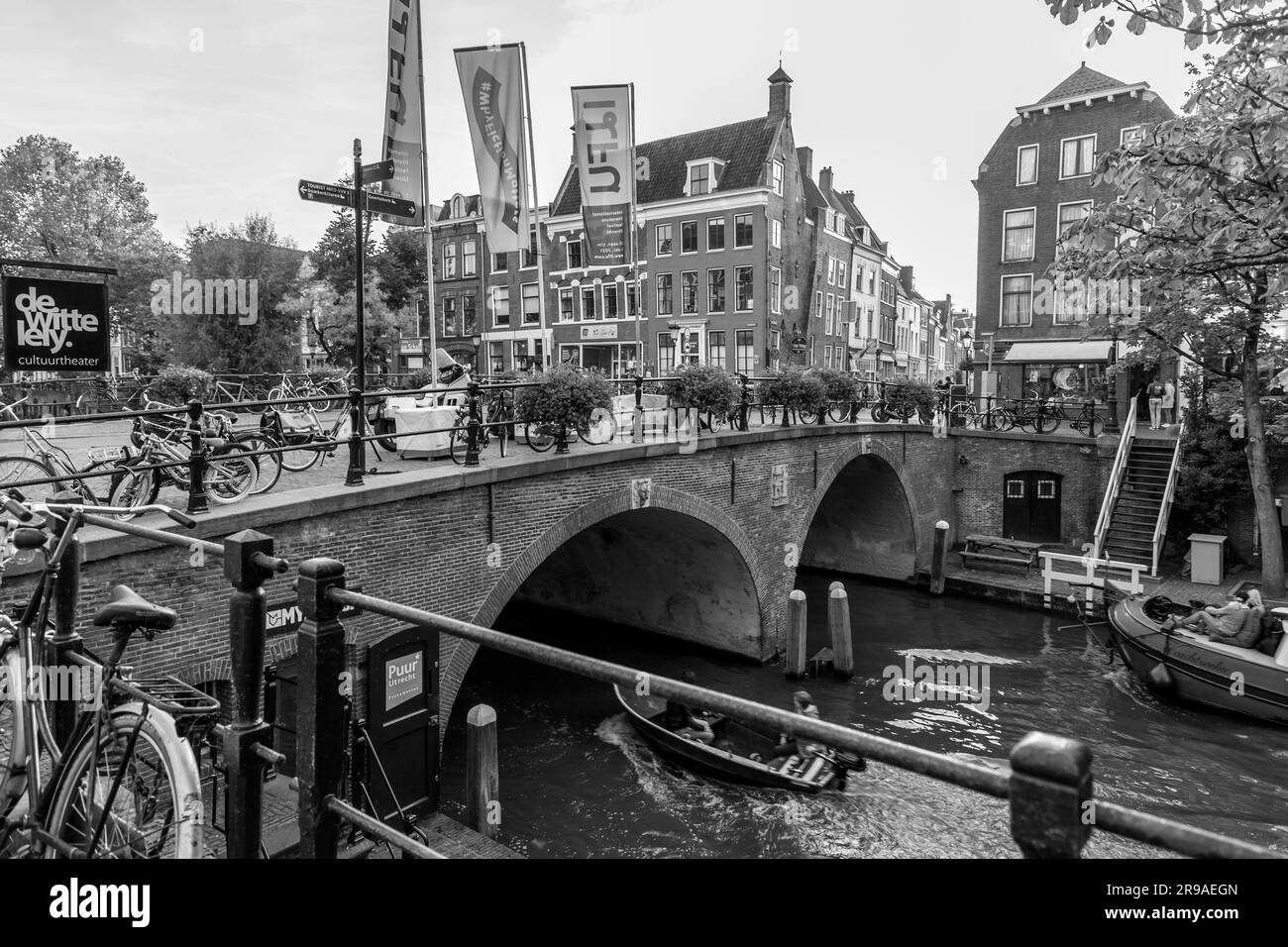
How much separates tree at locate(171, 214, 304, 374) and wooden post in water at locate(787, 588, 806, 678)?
81.6 feet

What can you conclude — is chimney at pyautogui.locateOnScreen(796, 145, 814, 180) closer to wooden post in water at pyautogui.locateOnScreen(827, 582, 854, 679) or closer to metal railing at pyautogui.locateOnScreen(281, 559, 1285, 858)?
wooden post in water at pyautogui.locateOnScreen(827, 582, 854, 679)

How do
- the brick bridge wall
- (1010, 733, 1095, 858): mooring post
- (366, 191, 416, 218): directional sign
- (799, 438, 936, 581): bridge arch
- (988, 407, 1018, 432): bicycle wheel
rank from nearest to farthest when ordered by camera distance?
(1010, 733, 1095, 858): mooring post < the brick bridge wall < (366, 191, 416, 218): directional sign < (799, 438, 936, 581): bridge arch < (988, 407, 1018, 432): bicycle wheel

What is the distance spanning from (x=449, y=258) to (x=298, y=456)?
38876 mm

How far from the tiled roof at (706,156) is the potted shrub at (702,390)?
25327 millimetres

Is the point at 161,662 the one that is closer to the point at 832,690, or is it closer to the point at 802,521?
the point at 832,690

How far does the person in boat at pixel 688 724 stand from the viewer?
1326 centimetres

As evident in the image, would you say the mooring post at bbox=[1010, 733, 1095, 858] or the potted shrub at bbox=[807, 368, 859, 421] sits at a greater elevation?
the potted shrub at bbox=[807, 368, 859, 421]

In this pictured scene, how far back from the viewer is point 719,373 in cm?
1630

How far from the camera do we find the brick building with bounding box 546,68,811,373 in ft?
127

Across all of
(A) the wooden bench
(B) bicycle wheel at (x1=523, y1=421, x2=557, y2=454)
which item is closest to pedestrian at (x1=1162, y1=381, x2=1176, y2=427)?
(A) the wooden bench

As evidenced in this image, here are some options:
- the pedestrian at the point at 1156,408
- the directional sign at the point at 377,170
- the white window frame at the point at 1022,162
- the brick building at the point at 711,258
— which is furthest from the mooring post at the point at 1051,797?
the brick building at the point at 711,258
